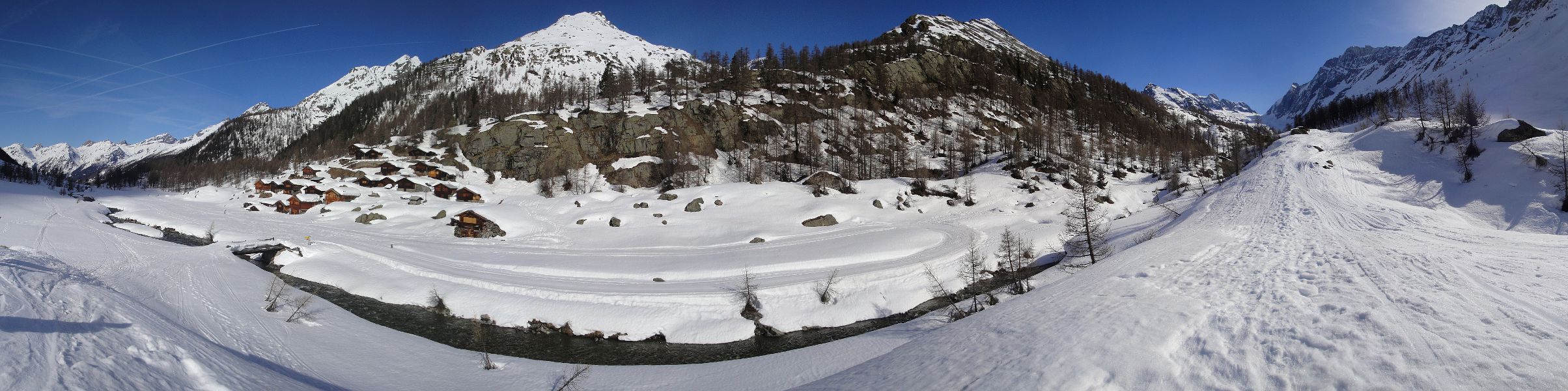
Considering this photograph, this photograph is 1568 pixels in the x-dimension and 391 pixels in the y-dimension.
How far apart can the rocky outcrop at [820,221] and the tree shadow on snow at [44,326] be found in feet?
113

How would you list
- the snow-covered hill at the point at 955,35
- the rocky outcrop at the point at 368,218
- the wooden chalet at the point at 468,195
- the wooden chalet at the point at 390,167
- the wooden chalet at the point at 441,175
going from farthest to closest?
the snow-covered hill at the point at 955,35, the wooden chalet at the point at 441,175, the wooden chalet at the point at 390,167, the wooden chalet at the point at 468,195, the rocky outcrop at the point at 368,218

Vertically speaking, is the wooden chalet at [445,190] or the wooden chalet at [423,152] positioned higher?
the wooden chalet at [423,152]

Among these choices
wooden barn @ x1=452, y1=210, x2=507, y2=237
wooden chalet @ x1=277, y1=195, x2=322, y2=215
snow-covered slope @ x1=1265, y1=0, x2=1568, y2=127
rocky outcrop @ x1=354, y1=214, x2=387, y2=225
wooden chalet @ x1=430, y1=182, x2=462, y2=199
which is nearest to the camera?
wooden barn @ x1=452, y1=210, x2=507, y2=237

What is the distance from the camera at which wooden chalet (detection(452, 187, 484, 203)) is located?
55219mm

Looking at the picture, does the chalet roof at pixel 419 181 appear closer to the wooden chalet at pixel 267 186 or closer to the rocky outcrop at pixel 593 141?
the rocky outcrop at pixel 593 141

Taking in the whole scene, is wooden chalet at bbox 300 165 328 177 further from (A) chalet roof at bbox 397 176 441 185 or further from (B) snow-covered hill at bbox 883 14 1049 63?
(B) snow-covered hill at bbox 883 14 1049 63

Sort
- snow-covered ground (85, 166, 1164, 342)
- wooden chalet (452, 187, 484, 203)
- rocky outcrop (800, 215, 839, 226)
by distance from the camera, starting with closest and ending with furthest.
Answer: snow-covered ground (85, 166, 1164, 342) < rocky outcrop (800, 215, 839, 226) < wooden chalet (452, 187, 484, 203)

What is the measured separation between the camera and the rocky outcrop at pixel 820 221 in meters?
40.2

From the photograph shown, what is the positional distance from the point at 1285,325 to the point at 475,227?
44493 millimetres

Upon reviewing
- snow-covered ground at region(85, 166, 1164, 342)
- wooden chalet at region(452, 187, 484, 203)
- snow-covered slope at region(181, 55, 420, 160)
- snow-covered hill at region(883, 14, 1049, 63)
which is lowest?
snow-covered ground at region(85, 166, 1164, 342)

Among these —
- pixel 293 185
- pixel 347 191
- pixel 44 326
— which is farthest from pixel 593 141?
pixel 44 326

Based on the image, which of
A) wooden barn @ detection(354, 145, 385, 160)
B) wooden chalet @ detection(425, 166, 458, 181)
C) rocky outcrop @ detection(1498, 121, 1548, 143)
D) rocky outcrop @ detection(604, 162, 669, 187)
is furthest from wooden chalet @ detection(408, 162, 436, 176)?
rocky outcrop @ detection(1498, 121, 1548, 143)

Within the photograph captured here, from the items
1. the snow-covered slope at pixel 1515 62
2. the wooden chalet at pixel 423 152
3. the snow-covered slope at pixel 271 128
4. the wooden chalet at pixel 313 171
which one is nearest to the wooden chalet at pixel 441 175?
the wooden chalet at pixel 423 152

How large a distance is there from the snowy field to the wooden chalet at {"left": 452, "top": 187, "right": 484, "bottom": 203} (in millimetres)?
18578
